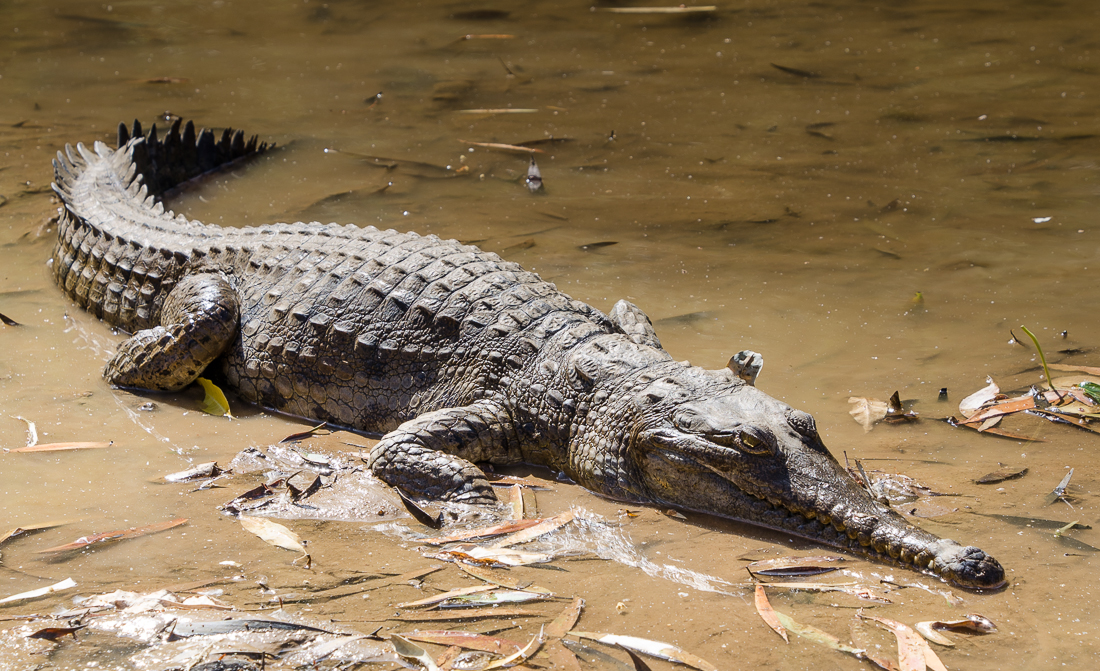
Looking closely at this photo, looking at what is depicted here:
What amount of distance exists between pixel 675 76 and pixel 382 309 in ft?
21.1

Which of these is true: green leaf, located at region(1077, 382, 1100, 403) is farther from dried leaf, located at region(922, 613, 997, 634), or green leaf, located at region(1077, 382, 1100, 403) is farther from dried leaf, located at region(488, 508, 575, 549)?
dried leaf, located at region(488, 508, 575, 549)

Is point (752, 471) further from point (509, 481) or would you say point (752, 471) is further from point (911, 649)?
point (509, 481)

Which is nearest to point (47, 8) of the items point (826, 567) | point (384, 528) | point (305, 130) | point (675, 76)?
point (305, 130)

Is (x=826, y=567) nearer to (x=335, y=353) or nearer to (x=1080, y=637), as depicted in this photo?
(x=1080, y=637)

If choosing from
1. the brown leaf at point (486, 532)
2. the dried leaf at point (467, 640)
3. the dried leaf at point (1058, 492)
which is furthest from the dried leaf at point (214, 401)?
the dried leaf at point (1058, 492)

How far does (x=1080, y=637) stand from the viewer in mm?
2814

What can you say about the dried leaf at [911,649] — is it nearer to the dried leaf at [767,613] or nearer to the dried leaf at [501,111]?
the dried leaf at [767,613]

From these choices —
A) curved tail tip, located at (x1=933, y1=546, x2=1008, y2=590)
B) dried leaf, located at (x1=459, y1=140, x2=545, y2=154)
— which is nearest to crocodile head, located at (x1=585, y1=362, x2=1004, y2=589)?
curved tail tip, located at (x1=933, y1=546, x2=1008, y2=590)

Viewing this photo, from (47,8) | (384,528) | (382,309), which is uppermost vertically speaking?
(47,8)

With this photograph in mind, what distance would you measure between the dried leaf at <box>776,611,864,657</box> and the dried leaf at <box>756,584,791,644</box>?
18mm

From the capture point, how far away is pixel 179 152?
7.54 metres

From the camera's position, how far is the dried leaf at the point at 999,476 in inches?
152

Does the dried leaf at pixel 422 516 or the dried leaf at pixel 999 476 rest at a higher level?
the dried leaf at pixel 999 476

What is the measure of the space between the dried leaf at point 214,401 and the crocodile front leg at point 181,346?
0.26 feet
